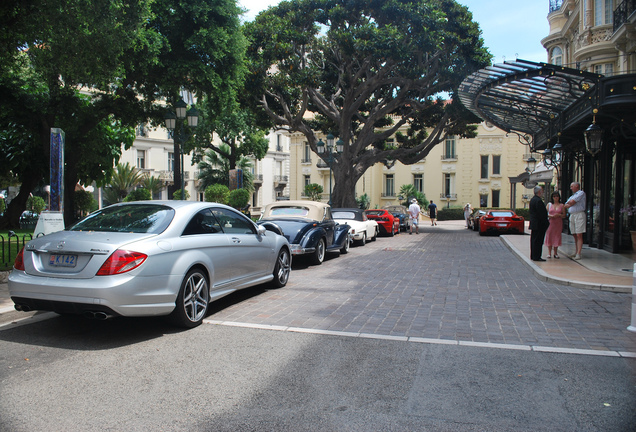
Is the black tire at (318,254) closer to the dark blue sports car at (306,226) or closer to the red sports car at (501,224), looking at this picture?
the dark blue sports car at (306,226)

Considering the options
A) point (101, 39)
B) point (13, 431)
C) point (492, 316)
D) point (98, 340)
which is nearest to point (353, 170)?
→ point (101, 39)

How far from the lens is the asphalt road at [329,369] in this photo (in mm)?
3418

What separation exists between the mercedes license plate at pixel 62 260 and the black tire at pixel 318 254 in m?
6.99

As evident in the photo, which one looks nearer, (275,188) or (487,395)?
(487,395)

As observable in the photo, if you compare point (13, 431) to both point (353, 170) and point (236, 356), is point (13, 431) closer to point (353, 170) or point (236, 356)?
point (236, 356)

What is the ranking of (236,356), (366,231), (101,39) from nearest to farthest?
(236,356), (101,39), (366,231)

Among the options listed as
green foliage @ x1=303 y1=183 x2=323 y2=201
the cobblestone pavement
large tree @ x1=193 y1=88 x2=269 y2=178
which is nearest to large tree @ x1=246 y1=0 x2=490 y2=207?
large tree @ x1=193 y1=88 x2=269 y2=178

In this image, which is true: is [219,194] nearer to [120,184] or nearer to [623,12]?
[120,184]

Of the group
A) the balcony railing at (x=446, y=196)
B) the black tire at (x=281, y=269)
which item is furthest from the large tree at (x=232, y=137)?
the black tire at (x=281, y=269)

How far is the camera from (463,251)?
1611 centimetres

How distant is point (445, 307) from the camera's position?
712 centimetres

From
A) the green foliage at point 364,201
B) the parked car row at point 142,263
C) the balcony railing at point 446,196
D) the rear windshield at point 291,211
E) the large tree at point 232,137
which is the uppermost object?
the large tree at point 232,137

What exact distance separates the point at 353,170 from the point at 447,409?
950 inches

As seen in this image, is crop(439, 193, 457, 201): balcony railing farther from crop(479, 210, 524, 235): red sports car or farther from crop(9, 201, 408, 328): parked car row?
crop(9, 201, 408, 328): parked car row
